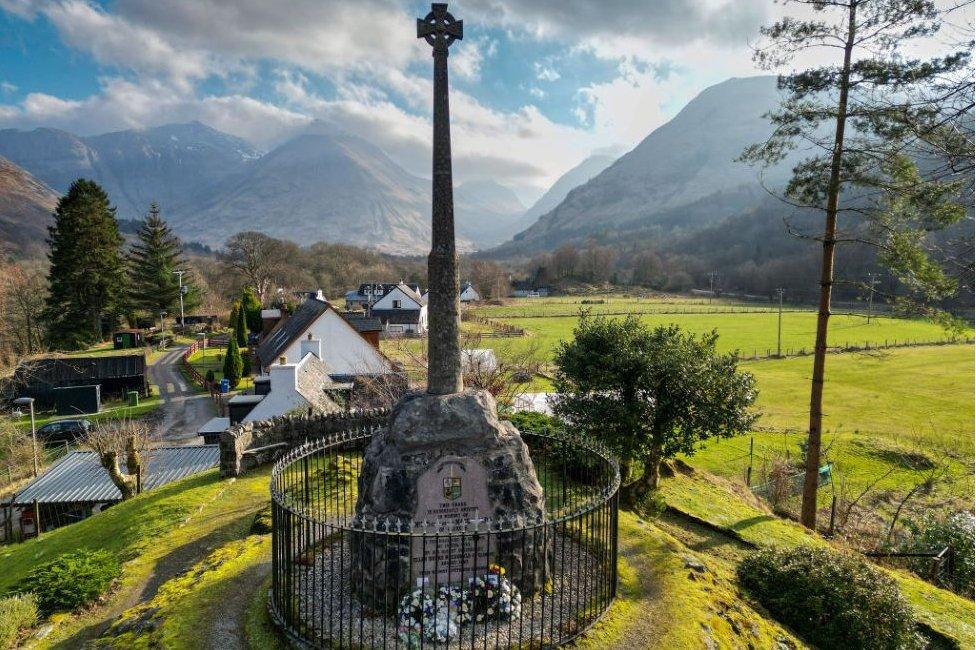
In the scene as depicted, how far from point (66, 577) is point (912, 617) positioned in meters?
15.0

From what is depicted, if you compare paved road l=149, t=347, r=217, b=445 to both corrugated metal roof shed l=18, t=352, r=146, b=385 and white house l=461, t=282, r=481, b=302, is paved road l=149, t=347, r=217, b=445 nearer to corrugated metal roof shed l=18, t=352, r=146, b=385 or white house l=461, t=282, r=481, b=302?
corrugated metal roof shed l=18, t=352, r=146, b=385

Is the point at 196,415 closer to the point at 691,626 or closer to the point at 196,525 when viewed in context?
the point at 196,525

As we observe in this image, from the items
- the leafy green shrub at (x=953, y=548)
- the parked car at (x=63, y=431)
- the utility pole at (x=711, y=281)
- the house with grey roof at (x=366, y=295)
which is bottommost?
the parked car at (x=63, y=431)

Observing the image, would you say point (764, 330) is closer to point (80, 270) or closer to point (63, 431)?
point (63, 431)

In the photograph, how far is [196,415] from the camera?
123ft

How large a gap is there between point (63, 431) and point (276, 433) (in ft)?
74.5

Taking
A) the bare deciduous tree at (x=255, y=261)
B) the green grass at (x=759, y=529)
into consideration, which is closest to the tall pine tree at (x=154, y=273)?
the bare deciduous tree at (x=255, y=261)

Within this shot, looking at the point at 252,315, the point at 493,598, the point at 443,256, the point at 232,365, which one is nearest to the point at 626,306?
the point at 252,315

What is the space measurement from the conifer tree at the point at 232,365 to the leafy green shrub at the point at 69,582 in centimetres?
3391

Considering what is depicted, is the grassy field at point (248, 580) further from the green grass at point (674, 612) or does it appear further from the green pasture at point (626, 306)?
the green pasture at point (626, 306)

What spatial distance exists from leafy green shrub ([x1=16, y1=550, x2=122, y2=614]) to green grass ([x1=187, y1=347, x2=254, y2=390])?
34.8m

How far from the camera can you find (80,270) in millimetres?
57219

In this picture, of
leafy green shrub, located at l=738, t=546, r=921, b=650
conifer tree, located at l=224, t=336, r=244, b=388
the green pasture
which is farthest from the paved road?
the green pasture

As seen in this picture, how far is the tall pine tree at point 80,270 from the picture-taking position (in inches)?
2240
